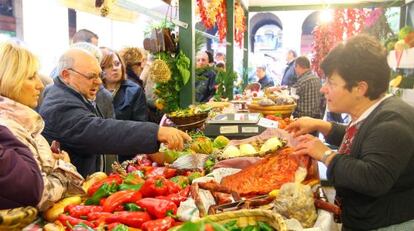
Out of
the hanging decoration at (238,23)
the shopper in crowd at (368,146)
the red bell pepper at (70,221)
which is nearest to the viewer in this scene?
the red bell pepper at (70,221)

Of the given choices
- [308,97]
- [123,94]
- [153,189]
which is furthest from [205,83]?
[153,189]

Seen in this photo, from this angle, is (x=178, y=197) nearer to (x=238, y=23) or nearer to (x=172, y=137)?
(x=172, y=137)

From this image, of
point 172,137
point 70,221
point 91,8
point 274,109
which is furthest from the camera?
point 274,109

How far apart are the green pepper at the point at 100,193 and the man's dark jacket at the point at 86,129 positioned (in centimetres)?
55

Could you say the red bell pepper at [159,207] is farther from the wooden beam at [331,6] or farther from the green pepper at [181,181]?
the wooden beam at [331,6]

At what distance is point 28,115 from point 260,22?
14089mm

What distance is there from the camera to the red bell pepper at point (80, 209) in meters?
1.84

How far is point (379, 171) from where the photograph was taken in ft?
5.96

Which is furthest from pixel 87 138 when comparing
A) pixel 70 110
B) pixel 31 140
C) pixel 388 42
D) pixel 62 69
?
pixel 388 42

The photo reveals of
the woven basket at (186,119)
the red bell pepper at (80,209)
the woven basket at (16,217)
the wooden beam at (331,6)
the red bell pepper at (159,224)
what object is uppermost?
the wooden beam at (331,6)

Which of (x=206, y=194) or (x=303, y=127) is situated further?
(x=303, y=127)

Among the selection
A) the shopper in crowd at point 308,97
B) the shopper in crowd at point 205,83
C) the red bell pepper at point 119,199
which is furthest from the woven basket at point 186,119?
the shopper in crowd at point 308,97

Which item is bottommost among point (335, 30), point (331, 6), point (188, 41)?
point (188, 41)

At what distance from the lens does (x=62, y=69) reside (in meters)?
2.76
